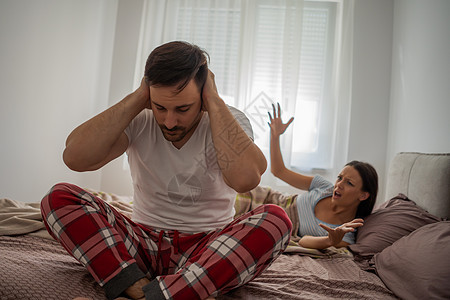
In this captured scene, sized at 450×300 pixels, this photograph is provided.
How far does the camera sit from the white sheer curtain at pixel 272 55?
3309 mm

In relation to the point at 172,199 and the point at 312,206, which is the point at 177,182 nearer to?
the point at 172,199

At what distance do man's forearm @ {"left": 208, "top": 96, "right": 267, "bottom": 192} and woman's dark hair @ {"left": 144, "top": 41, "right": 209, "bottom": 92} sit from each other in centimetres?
15

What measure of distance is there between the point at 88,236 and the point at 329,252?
115 centimetres

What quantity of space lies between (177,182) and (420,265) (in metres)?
0.83

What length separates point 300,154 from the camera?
11.0 ft

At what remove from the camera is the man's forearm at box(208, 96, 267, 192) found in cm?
123

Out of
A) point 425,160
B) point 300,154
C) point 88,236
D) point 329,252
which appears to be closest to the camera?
point 88,236

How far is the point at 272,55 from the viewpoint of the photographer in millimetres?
3354

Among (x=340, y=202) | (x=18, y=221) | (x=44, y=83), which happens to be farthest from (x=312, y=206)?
(x=44, y=83)

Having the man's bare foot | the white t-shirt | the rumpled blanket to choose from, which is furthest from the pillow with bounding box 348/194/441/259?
the rumpled blanket

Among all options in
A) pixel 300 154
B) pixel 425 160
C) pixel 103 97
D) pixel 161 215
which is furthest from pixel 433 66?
pixel 103 97

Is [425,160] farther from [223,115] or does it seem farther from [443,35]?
[223,115]

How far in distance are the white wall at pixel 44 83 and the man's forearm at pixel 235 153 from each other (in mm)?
1407

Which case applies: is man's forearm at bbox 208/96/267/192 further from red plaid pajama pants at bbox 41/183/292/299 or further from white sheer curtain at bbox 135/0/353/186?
white sheer curtain at bbox 135/0/353/186
